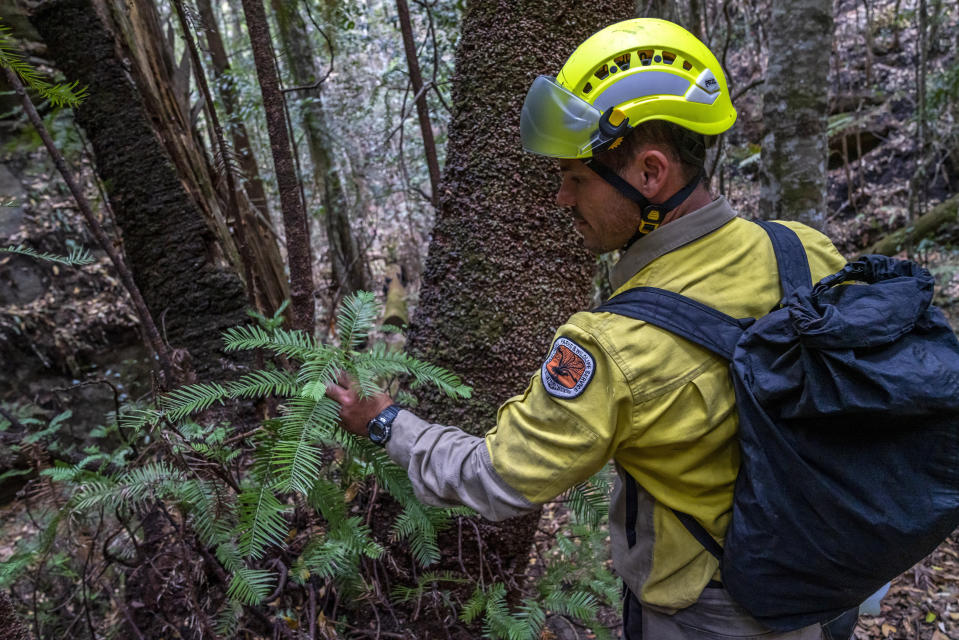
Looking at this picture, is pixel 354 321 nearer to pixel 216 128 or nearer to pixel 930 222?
pixel 216 128

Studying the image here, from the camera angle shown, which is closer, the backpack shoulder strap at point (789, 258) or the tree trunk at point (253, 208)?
the backpack shoulder strap at point (789, 258)

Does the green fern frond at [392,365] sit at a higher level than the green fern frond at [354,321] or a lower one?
lower

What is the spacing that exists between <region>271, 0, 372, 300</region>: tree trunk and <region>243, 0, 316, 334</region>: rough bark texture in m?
5.73

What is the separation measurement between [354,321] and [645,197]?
97 centimetres

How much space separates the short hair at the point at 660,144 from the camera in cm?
161

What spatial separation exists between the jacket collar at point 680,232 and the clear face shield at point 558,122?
0.31 m

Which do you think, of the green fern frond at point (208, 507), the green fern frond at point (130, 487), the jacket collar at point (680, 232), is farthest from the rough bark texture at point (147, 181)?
the jacket collar at point (680, 232)

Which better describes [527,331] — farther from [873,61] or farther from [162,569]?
[873,61]

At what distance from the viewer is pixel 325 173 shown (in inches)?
381

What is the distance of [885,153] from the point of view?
11.0m

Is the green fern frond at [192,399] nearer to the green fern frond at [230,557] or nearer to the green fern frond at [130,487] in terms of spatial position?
the green fern frond at [130,487]

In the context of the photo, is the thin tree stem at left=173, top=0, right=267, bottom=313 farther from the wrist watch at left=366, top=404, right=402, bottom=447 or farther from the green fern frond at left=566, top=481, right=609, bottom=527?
the green fern frond at left=566, top=481, right=609, bottom=527

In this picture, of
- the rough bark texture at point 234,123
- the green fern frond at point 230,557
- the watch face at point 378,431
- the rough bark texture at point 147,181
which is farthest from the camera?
the rough bark texture at point 234,123

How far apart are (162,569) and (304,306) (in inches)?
54.7
